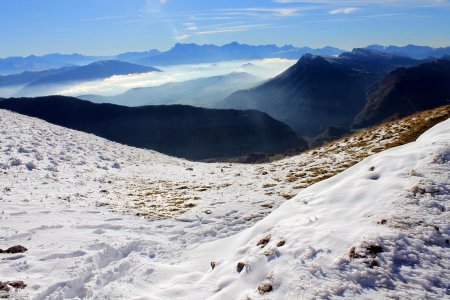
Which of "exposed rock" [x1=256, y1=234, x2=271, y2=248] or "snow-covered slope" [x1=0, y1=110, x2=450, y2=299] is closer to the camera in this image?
"snow-covered slope" [x1=0, y1=110, x2=450, y2=299]

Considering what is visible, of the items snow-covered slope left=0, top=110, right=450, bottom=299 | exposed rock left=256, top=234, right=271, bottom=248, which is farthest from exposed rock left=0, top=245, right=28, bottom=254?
exposed rock left=256, top=234, right=271, bottom=248

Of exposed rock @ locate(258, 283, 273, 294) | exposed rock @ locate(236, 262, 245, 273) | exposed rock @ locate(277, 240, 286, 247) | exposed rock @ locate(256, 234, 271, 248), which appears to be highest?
exposed rock @ locate(277, 240, 286, 247)

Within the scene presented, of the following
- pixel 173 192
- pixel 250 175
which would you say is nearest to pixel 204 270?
pixel 173 192

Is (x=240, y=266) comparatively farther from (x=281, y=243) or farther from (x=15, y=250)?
(x=15, y=250)

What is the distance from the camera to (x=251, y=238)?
9961mm

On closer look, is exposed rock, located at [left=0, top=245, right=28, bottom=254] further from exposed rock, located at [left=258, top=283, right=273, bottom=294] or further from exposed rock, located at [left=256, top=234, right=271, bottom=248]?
exposed rock, located at [left=258, top=283, right=273, bottom=294]

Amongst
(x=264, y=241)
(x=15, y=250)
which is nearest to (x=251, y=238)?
(x=264, y=241)

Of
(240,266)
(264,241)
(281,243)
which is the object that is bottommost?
(240,266)

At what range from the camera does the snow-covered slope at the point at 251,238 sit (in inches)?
267

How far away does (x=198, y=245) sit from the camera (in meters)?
11.5

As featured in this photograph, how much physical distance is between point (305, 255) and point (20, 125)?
33965 millimetres

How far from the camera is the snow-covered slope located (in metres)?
6.78

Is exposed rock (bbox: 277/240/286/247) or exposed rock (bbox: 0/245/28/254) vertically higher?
exposed rock (bbox: 277/240/286/247)

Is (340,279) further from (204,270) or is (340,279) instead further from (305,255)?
(204,270)
